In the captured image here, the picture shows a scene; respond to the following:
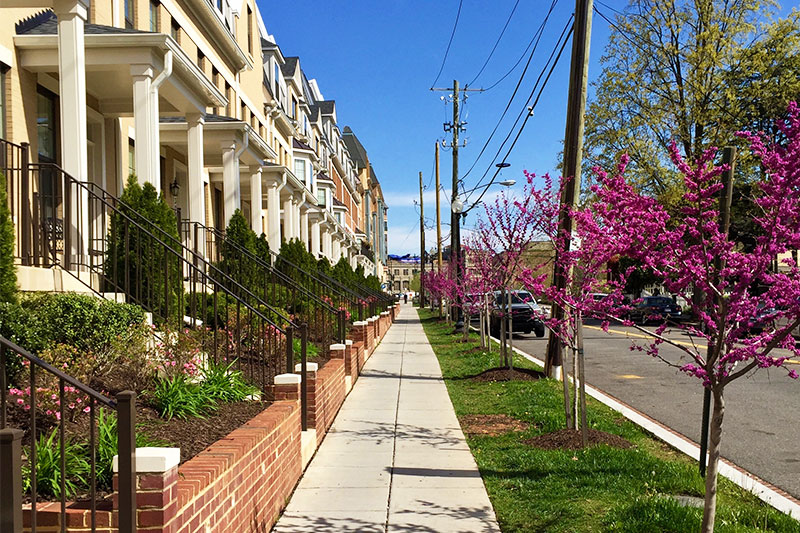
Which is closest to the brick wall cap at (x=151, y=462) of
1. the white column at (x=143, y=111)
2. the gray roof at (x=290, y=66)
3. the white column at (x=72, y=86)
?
the white column at (x=72, y=86)

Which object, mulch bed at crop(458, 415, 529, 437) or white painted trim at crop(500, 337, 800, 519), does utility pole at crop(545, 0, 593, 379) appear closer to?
white painted trim at crop(500, 337, 800, 519)

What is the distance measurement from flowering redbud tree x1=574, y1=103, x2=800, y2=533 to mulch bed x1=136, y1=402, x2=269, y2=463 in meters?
3.31

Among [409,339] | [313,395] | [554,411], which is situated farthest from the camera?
[409,339]

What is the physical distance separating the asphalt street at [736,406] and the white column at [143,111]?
8302 millimetres

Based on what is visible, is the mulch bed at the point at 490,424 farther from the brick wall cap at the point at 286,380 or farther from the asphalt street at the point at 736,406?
the brick wall cap at the point at 286,380

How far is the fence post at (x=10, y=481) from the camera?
2.74 metres

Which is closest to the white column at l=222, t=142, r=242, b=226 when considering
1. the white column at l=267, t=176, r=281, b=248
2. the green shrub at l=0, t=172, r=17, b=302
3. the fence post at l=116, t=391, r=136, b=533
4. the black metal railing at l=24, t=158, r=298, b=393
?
the white column at l=267, t=176, r=281, b=248

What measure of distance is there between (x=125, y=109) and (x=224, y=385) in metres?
9.14

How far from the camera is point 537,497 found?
6.20 m

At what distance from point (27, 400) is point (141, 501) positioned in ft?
6.63

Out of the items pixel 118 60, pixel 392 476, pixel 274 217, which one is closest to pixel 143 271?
pixel 392 476

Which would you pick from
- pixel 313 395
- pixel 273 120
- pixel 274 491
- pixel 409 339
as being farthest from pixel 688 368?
pixel 273 120

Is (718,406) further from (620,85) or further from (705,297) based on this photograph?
(620,85)

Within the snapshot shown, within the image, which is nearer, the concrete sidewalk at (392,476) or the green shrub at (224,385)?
the concrete sidewalk at (392,476)
